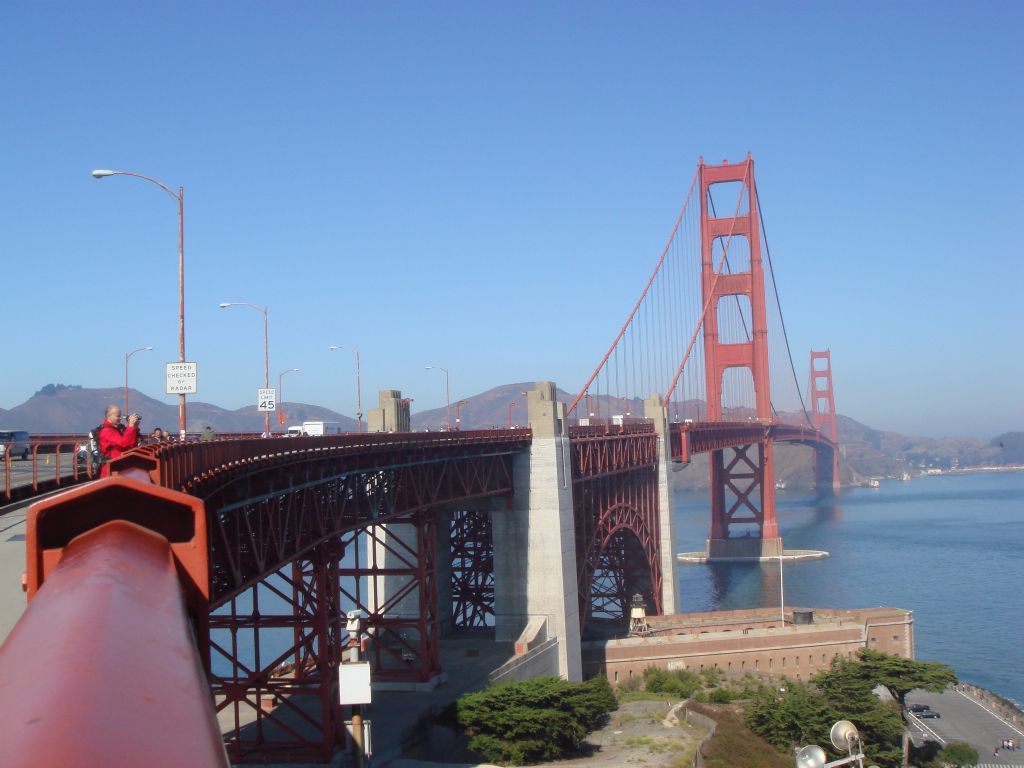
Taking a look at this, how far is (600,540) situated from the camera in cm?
4903

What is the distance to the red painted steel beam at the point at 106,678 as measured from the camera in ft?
6.00

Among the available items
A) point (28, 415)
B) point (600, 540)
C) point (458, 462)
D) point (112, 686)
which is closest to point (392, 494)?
point (458, 462)

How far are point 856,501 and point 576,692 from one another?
14586cm

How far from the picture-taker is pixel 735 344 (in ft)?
316

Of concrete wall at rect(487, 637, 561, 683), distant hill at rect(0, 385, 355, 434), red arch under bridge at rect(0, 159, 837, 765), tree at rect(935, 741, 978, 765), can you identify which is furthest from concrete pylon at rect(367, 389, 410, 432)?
distant hill at rect(0, 385, 355, 434)

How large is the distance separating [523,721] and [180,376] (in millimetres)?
13656

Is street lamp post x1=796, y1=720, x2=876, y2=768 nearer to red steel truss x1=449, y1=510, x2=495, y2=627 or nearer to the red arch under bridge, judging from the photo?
the red arch under bridge

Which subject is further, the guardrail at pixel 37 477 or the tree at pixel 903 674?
the tree at pixel 903 674

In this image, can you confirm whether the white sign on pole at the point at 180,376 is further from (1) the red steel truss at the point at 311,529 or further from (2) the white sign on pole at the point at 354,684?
(2) the white sign on pole at the point at 354,684

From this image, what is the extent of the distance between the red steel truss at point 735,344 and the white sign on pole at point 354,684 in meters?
77.7

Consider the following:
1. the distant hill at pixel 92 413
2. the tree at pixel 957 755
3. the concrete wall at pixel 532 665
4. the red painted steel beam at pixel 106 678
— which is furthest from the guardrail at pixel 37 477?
the distant hill at pixel 92 413

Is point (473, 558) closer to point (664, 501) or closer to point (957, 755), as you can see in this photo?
point (664, 501)

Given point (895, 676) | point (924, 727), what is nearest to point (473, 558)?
point (895, 676)

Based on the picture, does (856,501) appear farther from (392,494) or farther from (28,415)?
(392,494)
